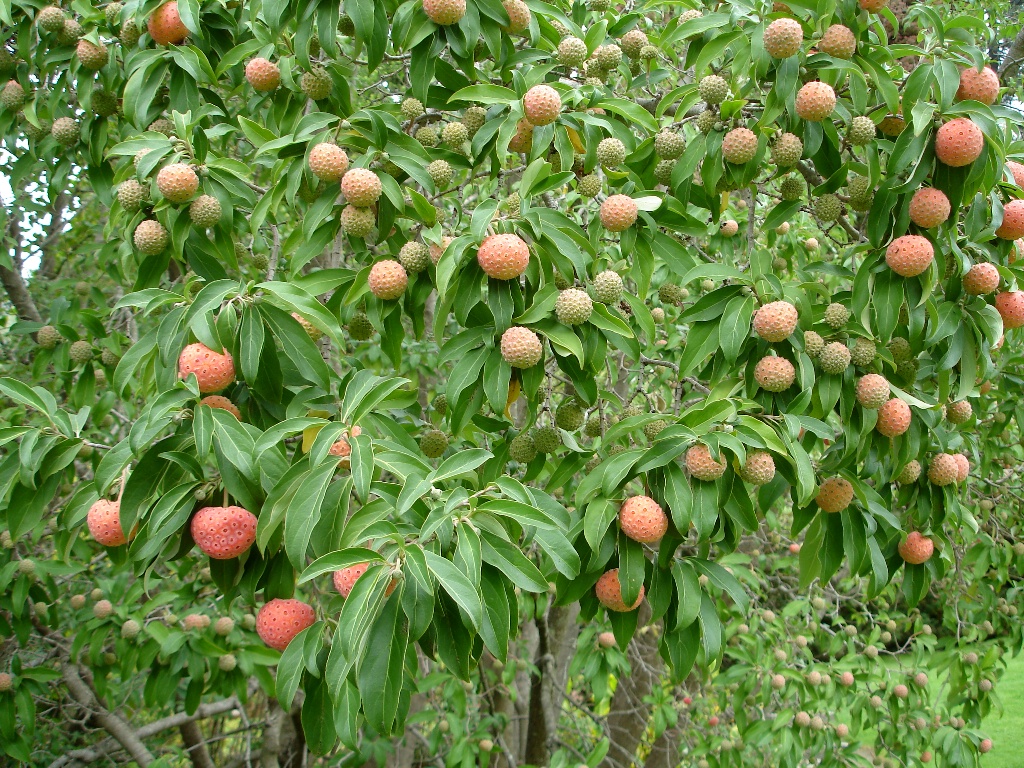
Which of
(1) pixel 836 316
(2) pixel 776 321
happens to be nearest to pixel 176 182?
(2) pixel 776 321

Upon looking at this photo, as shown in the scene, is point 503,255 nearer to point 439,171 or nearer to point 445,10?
point 439,171

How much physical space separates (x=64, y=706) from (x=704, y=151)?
362 centimetres

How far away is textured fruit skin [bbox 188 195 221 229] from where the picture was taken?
2.09 meters

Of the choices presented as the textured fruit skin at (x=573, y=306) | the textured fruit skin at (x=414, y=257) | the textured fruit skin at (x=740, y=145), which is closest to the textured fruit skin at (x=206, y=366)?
the textured fruit skin at (x=414, y=257)

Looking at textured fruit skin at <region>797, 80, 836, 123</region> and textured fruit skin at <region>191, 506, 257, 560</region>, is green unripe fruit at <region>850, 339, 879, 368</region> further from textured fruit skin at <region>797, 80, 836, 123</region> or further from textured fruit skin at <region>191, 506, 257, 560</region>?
textured fruit skin at <region>191, 506, 257, 560</region>

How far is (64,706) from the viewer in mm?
3617

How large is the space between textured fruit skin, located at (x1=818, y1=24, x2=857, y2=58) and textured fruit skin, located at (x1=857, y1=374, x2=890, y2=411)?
856 mm

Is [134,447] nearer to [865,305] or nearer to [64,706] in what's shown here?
[865,305]

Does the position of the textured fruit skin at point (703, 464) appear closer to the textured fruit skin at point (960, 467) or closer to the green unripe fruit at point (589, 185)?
the green unripe fruit at point (589, 185)

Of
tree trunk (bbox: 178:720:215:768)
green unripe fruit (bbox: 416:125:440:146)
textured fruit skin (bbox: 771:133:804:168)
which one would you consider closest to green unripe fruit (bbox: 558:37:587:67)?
green unripe fruit (bbox: 416:125:440:146)

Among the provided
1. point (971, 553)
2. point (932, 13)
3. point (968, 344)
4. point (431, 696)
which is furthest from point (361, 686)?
point (971, 553)

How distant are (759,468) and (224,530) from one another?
1.22 meters

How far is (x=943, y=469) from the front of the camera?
234 cm

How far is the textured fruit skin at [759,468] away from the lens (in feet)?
6.13
